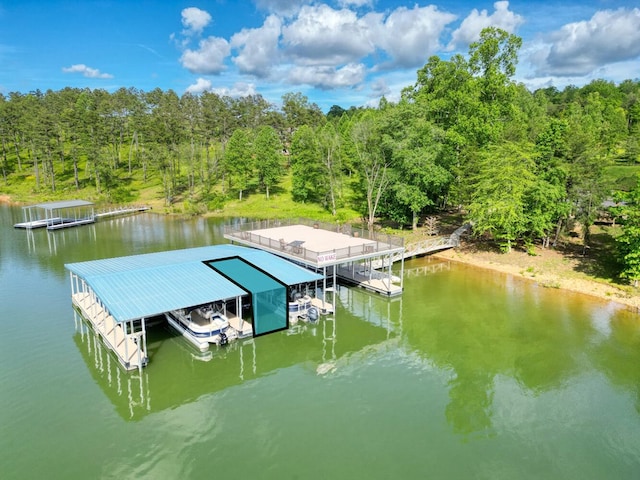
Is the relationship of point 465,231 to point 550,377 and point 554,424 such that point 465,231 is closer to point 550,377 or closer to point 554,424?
point 550,377

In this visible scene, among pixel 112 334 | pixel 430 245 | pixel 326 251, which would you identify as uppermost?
pixel 326 251

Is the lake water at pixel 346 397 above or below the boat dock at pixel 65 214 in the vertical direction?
below

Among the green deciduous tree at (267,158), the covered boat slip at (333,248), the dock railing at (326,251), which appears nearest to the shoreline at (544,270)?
the covered boat slip at (333,248)

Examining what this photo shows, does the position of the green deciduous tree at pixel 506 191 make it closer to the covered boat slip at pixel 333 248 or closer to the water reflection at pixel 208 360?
the covered boat slip at pixel 333 248

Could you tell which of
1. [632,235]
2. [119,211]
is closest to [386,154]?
[632,235]

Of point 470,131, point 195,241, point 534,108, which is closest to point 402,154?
point 470,131

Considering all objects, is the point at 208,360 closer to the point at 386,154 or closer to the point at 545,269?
the point at 545,269

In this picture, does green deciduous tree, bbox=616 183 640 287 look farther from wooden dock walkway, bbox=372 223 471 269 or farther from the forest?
wooden dock walkway, bbox=372 223 471 269

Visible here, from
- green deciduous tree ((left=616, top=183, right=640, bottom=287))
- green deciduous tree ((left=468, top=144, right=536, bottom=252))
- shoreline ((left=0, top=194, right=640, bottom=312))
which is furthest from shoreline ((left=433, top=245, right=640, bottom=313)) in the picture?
green deciduous tree ((left=468, top=144, right=536, bottom=252))
